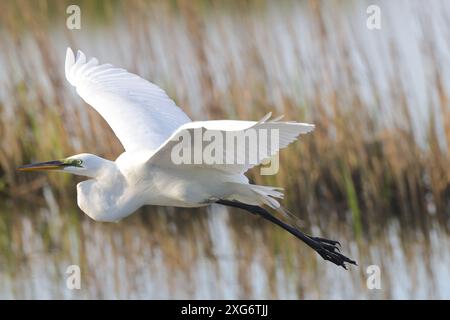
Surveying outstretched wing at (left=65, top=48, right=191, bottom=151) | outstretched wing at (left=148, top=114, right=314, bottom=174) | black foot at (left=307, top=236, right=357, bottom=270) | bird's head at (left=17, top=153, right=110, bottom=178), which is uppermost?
outstretched wing at (left=65, top=48, right=191, bottom=151)

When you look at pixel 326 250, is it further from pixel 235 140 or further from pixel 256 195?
pixel 235 140

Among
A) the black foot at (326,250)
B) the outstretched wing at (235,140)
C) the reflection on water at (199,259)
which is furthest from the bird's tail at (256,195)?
the reflection on water at (199,259)

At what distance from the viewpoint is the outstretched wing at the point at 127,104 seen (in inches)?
231

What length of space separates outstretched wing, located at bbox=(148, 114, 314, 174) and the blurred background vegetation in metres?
1.68

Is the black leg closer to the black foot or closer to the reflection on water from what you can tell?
the black foot

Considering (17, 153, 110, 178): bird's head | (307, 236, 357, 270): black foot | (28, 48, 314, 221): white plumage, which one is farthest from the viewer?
(307, 236, 357, 270): black foot

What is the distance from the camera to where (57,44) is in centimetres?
1066

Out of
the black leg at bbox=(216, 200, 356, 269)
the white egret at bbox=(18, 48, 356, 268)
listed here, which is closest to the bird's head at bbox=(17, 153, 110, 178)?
the white egret at bbox=(18, 48, 356, 268)

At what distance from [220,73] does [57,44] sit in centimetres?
364

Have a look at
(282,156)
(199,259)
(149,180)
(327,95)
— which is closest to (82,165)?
(149,180)

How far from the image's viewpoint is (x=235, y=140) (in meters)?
4.70

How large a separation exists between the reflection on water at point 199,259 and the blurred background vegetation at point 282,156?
0.05 ft

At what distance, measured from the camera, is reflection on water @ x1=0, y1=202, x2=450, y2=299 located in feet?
21.6
